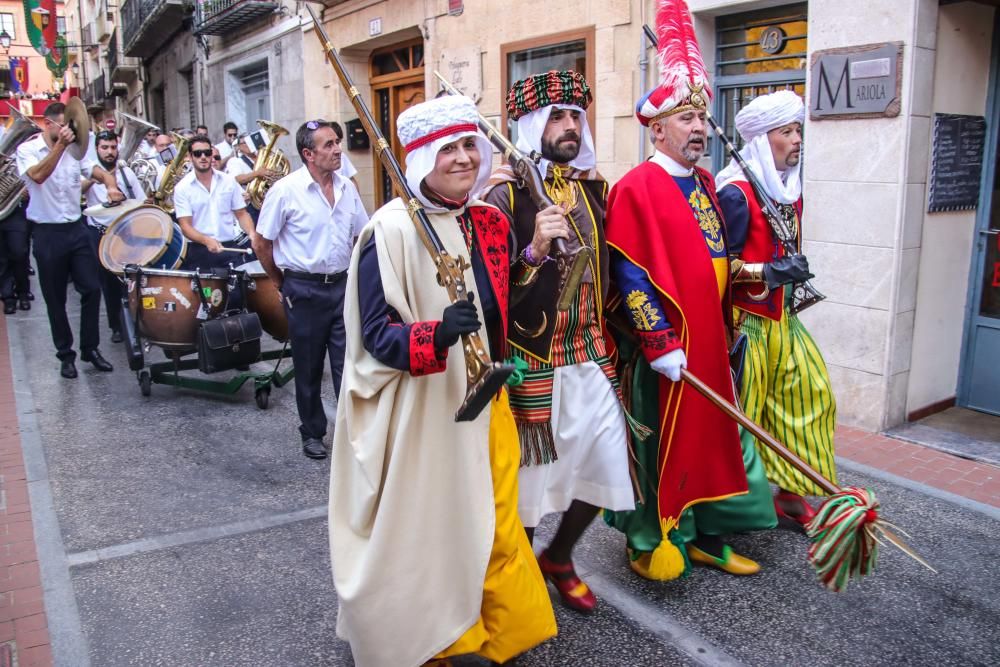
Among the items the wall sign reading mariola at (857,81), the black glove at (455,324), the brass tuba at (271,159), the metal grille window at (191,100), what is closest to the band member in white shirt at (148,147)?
the brass tuba at (271,159)

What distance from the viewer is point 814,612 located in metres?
3.48

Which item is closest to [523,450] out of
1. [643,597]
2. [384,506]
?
[384,506]

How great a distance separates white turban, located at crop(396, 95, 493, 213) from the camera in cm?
270

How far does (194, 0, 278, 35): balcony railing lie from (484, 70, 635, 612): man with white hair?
42.8 ft

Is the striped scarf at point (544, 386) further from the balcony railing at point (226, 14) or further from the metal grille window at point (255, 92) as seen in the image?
the metal grille window at point (255, 92)

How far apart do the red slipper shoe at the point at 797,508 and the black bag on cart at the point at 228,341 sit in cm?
389

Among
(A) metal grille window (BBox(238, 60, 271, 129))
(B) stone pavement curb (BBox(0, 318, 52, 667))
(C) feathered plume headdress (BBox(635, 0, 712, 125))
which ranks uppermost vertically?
(A) metal grille window (BBox(238, 60, 271, 129))

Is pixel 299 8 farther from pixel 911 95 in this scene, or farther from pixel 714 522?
pixel 714 522

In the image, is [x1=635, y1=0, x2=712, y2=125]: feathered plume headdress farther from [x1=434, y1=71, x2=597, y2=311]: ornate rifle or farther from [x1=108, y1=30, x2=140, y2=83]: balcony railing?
[x1=108, y1=30, x2=140, y2=83]: balcony railing

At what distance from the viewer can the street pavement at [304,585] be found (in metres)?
3.24

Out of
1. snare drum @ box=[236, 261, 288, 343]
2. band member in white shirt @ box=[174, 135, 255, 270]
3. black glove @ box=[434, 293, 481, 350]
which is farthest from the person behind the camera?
band member in white shirt @ box=[174, 135, 255, 270]

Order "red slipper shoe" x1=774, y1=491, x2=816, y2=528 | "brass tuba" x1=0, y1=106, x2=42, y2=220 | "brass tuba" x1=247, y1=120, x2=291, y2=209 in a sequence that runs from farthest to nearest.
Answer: "brass tuba" x1=247, y1=120, x2=291, y2=209 < "brass tuba" x1=0, y1=106, x2=42, y2=220 < "red slipper shoe" x1=774, y1=491, x2=816, y2=528

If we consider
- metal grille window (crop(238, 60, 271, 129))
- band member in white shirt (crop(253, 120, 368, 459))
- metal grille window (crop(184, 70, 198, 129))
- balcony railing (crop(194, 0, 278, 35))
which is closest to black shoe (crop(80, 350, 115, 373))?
band member in white shirt (crop(253, 120, 368, 459))

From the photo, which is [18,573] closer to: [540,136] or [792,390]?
[540,136]
